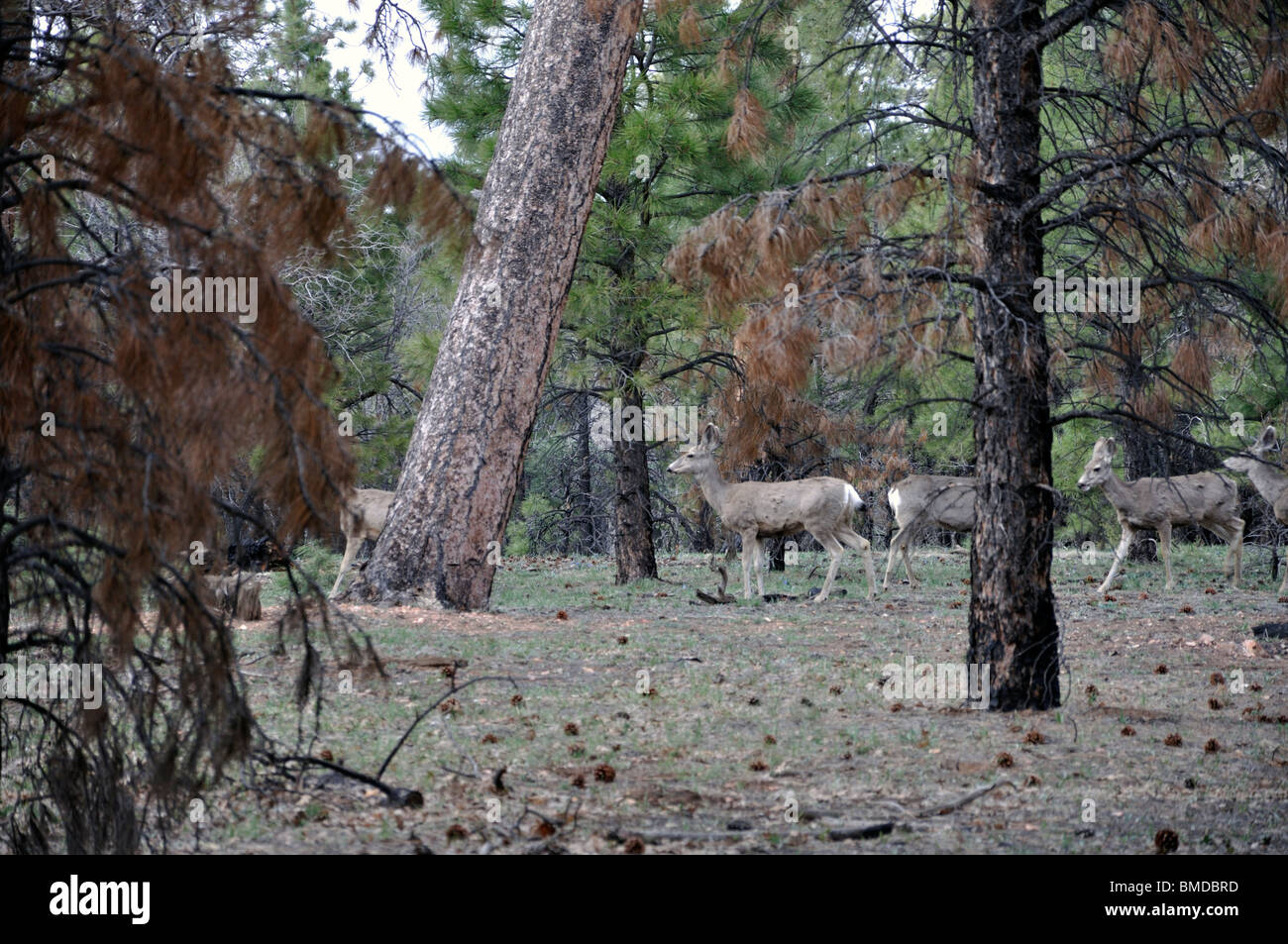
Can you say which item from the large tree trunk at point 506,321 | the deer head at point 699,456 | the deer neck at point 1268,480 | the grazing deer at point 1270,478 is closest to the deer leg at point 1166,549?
the grazing deer at point 1270,478

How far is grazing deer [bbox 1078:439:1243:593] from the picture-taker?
15.6m

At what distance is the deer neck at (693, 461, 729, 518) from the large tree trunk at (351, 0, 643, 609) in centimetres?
426

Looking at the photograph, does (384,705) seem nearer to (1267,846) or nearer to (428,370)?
(1267,846)

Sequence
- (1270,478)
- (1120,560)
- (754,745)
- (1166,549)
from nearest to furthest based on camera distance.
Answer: (754,745) → (1120,560) → (1166,549) → (1270,478)

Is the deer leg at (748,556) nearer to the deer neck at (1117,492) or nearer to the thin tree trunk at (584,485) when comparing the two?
the deer neck at (1117,492)

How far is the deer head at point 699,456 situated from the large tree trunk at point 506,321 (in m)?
4.25

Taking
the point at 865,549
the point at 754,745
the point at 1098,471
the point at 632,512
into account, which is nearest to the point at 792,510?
the point at 865,549

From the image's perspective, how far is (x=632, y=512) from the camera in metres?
16.0

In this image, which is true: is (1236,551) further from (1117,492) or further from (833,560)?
(833,560)

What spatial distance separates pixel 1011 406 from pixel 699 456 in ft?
27.7

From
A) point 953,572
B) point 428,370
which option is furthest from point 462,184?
point 953,572

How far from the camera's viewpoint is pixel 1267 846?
4984 mm

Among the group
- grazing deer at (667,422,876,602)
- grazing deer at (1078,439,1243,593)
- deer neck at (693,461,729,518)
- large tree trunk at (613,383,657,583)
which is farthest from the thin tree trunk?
grazing deer at (1078,439,1243,593)
